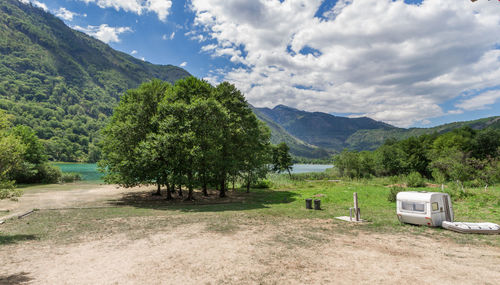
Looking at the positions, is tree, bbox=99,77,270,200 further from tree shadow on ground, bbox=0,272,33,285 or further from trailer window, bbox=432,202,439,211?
trailer window, bbox=432,202,439,211

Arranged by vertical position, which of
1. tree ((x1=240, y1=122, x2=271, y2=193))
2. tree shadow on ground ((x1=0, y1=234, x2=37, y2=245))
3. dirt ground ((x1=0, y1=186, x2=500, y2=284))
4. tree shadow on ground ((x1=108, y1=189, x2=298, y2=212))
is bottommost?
tree shadow on ground ((x1=108, y1=189, x2=298, y2=212))

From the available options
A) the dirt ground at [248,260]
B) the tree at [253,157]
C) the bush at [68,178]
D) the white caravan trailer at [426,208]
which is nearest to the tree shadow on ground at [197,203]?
the tree at [253,157]

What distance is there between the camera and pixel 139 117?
26281 mm

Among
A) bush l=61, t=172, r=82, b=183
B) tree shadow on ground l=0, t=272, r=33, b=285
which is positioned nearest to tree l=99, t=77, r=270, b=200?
tree shadow on ground l=0, t=272, r=33, b=285

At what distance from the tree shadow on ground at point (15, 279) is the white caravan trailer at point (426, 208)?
18806mm

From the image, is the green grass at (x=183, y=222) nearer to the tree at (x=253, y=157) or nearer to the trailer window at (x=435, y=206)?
the trailer window at (x=435, y=206)

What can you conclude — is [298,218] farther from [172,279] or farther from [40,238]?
[40,238]

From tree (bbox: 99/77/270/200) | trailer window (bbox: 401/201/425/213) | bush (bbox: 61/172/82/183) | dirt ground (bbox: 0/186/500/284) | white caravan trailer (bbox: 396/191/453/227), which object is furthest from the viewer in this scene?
bush (bbox: 61/172/82/183)

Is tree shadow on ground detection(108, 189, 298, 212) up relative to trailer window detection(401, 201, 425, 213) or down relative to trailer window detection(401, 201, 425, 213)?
down

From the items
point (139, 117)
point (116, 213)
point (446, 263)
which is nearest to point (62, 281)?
point (116, 213)

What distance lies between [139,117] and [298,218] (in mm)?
20309

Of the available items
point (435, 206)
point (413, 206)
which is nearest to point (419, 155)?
point (435, 206)

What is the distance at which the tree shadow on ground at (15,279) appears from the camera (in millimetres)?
7217

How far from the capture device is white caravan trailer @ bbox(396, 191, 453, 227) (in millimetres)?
14133
